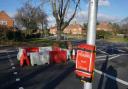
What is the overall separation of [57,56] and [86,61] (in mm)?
14819

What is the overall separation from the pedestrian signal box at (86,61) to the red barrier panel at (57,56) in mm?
14274

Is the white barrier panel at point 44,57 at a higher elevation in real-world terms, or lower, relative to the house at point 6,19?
lower

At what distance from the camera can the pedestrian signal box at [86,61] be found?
189 inches

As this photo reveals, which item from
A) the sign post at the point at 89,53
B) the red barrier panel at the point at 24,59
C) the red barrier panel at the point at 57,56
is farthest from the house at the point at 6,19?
the sign post at the point at 89,53

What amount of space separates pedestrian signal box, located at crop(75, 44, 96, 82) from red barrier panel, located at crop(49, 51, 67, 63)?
1427cm

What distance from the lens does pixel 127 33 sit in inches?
3600

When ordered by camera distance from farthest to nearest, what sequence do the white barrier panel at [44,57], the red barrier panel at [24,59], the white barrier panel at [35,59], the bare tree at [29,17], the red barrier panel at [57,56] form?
the bare tree at [29,17], the red barrier panel at [57,56], the white barrier panel at [44,57], the white barrier panel at [35,59], the red barrier panel at [24,59]

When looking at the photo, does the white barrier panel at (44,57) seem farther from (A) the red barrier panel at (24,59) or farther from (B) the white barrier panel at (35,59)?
(A) the red barrier panel at (24,59)

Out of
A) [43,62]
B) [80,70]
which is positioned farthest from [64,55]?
[80,70]

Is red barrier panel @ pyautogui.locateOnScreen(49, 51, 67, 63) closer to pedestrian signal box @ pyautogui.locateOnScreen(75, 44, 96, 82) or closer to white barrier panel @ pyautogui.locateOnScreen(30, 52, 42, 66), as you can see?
white barrier panel @ pyautogui.locateOnScreen(30, 52, 42, 66)

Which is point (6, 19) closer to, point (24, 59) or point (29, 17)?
point (29, 17)

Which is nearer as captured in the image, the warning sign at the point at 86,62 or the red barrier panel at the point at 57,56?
the warning sign at the point at 86,62

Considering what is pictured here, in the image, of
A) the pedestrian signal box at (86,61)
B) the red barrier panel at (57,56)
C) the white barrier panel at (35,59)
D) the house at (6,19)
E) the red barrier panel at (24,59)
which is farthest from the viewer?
the house at (6,19)

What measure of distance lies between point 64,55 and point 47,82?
808cm
